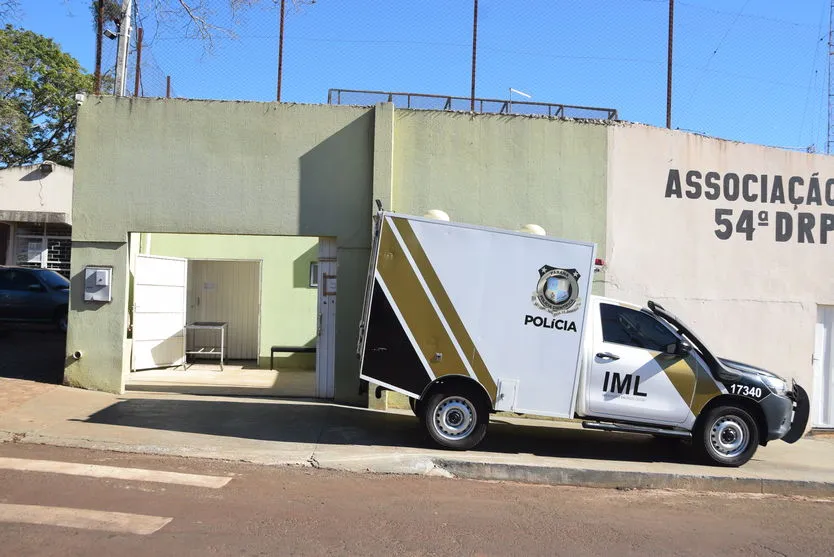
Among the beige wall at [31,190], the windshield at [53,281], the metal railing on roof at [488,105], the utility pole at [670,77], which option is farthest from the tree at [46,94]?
the utility pole at [670,77]

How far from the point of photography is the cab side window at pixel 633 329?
304 inches

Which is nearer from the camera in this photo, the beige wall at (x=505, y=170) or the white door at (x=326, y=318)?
the beige wall at (x=505, y=170)

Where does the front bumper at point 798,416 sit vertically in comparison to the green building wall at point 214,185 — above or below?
below

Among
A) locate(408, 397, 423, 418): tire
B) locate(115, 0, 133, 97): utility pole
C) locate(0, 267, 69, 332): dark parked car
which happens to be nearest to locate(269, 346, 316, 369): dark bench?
locate(0, 267, 69, 332): dark parked car

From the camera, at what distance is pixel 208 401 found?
32.7ft

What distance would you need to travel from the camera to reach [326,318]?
407 inches

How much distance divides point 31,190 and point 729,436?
1990 centimetres

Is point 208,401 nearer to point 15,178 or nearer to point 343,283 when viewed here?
point 343,283

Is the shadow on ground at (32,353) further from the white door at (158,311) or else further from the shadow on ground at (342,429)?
the shadow on ground at (342,429)

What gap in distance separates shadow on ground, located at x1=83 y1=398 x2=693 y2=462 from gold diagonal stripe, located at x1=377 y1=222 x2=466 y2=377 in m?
1.11

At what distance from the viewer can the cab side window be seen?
25.3 feet

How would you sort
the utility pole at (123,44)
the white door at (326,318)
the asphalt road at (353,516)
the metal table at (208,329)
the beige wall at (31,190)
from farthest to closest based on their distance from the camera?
the beige wall at (31,190)
the metal table at (208,329)
the utility pole at (123,44)
the white door at (326,318)
the asphalt road at (353,516)

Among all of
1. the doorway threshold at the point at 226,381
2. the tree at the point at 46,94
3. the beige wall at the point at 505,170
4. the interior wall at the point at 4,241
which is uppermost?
the tree at the point at 46,94

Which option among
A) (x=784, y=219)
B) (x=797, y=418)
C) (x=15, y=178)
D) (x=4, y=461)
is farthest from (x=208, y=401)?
(x=15, y=178)
